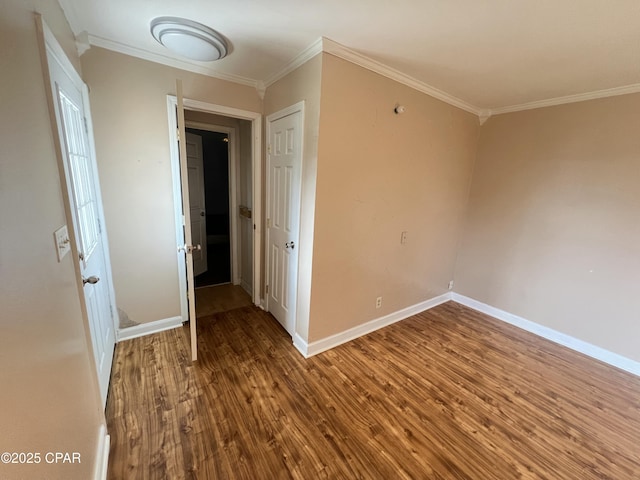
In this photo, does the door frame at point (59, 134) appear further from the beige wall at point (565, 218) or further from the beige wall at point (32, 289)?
the beige wall at point (565, 218)

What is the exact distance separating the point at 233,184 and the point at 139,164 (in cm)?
123

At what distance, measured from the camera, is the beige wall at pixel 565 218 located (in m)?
2.33

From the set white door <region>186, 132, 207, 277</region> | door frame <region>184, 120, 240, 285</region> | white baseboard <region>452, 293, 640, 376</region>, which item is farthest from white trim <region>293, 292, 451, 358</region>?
white door <region>186, 132, 207, 277</region>

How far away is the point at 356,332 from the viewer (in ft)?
8.55

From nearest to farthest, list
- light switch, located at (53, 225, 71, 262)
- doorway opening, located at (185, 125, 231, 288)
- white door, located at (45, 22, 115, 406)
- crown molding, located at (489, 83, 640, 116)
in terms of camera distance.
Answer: light switch, located at (53, 225, 71, 262)
white door, located at (45, 22, 115, 406)
crown molding, located at (489, 83, 640, 116)
doorway opening, located at (185, 125, 231, 288)

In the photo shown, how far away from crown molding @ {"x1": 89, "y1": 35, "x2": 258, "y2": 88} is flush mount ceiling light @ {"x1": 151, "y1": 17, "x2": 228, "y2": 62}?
0.39 meters

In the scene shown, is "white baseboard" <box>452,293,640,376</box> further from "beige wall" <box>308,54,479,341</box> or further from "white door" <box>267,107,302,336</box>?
"white door" <box>267,107,302,336</box>

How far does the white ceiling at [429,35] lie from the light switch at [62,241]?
53.4 inches

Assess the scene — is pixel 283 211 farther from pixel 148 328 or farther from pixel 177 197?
pixel 148 328

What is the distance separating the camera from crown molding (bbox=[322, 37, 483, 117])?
185 centimetres

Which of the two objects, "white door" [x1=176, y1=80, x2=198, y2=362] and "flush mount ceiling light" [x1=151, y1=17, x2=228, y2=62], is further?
"white door" [x1=176, y1=80, x2=198, y2=362]

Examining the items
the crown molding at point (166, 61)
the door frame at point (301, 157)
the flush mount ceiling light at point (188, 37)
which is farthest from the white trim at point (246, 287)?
the flush mount ceiling light at point (188, 37)

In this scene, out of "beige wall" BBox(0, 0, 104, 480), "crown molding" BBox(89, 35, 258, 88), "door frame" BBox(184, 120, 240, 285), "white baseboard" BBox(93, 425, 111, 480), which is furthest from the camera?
"door frame" BBox(184, 120, 240, 285)

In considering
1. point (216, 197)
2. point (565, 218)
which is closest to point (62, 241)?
point (565, 218)
